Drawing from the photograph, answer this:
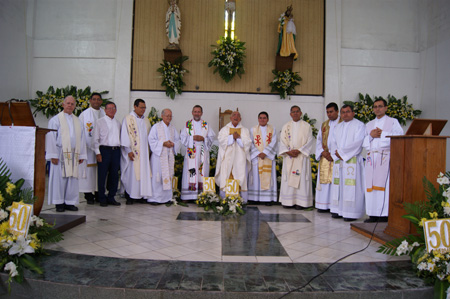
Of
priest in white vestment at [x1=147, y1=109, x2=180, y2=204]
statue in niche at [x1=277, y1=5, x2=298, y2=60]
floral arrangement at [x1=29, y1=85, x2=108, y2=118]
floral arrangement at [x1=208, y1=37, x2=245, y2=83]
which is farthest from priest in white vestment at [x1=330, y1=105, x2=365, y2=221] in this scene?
floral arrangement at [x1=29, y1=85, x2=108, y2=118]

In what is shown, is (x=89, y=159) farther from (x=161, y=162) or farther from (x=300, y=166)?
(x=300, y=166)

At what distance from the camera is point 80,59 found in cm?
886

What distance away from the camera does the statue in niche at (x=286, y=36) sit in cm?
841

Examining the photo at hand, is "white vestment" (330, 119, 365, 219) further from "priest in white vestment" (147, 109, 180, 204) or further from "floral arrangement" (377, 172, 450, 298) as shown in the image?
"priest in white vestment" (147, 109, 180, 204)

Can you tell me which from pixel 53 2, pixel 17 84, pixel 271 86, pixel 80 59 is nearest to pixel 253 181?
pixel 271 86

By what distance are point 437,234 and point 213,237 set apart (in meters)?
2.18

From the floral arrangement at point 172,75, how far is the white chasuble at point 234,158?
106 inches

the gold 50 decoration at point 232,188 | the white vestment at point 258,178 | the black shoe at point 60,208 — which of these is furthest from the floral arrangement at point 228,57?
the black shoe at point 60,208

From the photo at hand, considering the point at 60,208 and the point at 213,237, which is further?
the point at 60,208

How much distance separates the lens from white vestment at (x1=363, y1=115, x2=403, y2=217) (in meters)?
4.77

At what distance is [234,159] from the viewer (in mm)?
6301

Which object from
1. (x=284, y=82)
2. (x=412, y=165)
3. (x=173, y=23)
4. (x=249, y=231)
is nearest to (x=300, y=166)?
(x=249, y=231)

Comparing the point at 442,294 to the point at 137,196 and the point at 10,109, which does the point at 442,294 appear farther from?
the point at 137,196

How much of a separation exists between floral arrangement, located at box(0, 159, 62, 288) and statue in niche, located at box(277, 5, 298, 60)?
6.84 metres
